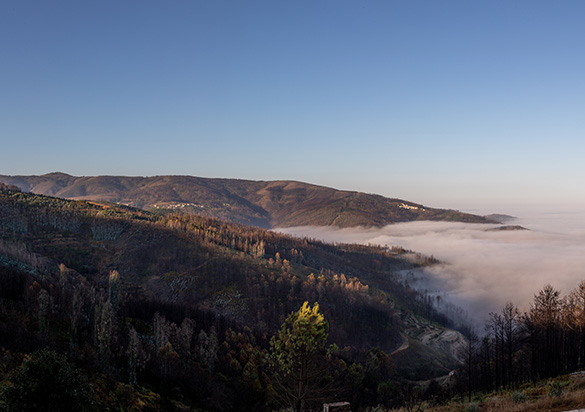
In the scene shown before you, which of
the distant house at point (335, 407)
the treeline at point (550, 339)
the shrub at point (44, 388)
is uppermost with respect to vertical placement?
the shrub at point (44, 388)

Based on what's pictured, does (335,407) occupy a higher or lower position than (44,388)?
lower

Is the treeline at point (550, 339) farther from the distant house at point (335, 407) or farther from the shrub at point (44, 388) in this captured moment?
the shrub at point (44, 388)

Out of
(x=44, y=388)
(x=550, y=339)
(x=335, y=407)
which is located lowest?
(x=550, y=339)

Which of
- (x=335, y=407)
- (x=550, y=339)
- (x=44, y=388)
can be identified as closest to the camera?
(x=44, y=388)

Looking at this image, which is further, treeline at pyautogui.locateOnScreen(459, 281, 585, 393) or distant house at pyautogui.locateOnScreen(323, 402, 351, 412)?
treeline at pyautogui.locateOnScreen(459, 281, 585, 393)

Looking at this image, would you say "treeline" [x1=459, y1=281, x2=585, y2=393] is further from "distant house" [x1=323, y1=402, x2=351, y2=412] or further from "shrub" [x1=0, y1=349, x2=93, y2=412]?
"shrub" [x1=0, y1=349, x2=93, y2=412]

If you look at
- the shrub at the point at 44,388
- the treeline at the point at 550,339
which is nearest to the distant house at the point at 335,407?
the shrub at the point at 44,388

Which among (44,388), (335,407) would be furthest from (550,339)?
(44,388)

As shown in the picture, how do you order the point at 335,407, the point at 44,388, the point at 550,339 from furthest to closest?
the point at 550,339, the point at 335,407, the point at 44,388

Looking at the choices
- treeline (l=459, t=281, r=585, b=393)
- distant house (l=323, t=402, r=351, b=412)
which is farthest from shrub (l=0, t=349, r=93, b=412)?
treeline (l=459, t=281, r=585, b=393)

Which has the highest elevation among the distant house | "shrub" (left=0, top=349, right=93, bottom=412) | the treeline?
"shrub" (left=0, top=349, right=93, bottom=412)

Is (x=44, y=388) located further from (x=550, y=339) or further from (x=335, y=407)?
(x=550, y=339)

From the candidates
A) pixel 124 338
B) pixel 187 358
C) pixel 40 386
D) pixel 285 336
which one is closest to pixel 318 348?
pixel 285 336

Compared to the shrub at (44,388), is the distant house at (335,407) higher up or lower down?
lower down
